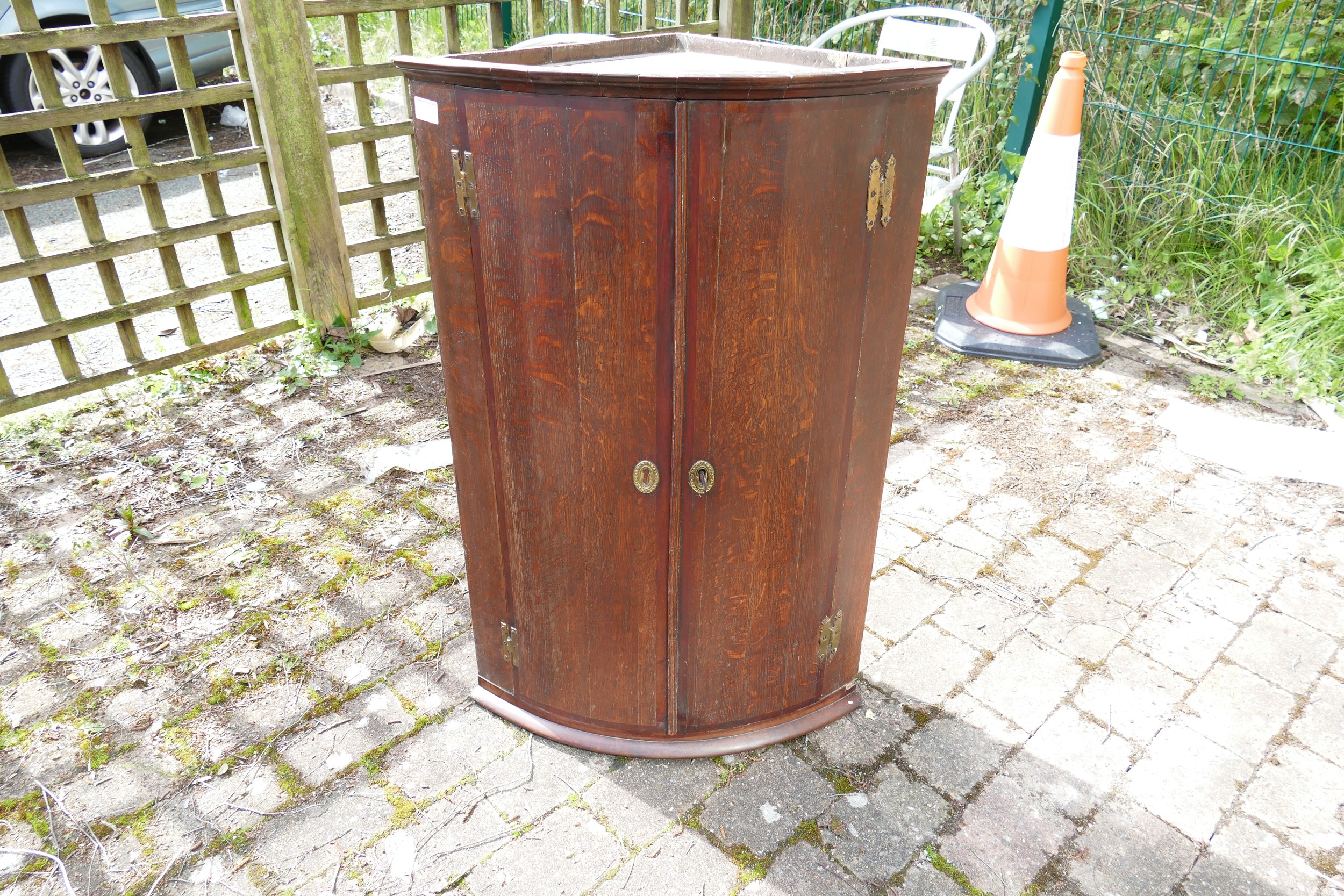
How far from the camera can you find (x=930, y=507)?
333 cm

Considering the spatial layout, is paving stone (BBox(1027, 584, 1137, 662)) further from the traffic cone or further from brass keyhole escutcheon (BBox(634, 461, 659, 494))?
the traffic cone

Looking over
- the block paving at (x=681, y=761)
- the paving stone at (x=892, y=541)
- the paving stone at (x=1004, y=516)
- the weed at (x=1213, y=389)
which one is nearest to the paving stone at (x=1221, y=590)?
the block paving at (x=681, y=761)

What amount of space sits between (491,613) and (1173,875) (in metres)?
1.71

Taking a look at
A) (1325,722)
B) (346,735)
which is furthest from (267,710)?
(1325,722)

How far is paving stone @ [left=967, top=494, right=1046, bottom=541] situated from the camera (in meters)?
3.20

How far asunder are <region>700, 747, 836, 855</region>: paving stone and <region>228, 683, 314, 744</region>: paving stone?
1149 millimetres

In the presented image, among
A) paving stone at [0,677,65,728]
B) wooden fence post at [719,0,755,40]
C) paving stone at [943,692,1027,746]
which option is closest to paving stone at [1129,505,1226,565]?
paving stone at [943,692,1027,746]

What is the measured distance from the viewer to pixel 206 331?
4453 millimetres

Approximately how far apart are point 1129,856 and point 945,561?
114cm

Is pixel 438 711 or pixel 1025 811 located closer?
pixel 1025 811

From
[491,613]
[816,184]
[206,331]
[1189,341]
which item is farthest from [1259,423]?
[206,331]

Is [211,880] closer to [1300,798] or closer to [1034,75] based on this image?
[1300,798]

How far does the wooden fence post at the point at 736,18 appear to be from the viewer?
5.35m

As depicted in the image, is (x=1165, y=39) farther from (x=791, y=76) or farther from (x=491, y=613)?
(x=491, y=613)
